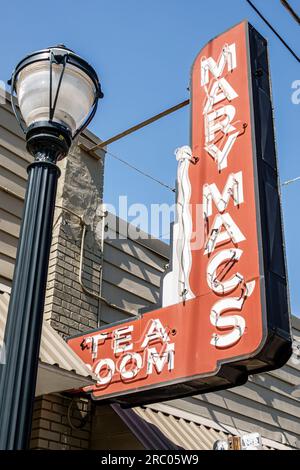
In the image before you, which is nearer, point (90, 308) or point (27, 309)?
point (27, 309)

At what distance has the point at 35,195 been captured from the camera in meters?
3.69

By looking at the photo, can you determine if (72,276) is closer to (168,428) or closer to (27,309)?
(168,428)

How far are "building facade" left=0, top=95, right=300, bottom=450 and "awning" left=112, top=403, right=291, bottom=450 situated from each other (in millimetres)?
17

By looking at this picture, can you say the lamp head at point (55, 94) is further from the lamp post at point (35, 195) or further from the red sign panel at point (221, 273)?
the red sign panel at point (221, 273)

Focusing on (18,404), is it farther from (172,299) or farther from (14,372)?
(172,299)

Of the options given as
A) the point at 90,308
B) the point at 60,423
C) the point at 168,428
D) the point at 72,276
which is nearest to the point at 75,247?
the point at 72,276

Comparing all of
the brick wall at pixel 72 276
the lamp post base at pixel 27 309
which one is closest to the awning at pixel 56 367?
the brick wall at pixel 72 276

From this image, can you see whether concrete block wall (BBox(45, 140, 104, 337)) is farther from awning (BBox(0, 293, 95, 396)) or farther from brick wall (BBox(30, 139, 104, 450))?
awning (BBox(0, 293, 95, 396))

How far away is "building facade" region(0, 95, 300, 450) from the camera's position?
24.1 ft

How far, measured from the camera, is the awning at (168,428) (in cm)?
750

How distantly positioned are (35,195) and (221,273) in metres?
2.94

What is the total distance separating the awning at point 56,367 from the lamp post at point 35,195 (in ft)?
9.75

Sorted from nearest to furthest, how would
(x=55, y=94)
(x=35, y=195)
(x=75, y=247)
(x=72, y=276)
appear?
1. (x=35, y=195)
2. (x=55, y=94)
3. (x=72, y=276)
4. (x=75, y=247)

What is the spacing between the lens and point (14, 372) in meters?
3.10
